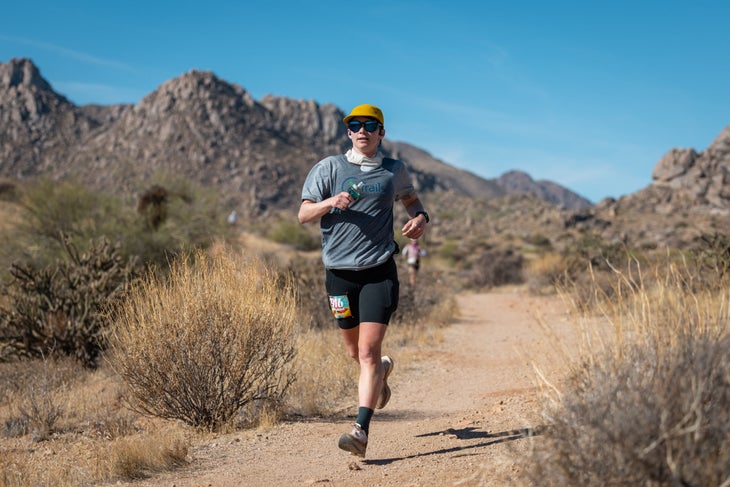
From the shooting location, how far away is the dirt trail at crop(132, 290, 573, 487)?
4.54m

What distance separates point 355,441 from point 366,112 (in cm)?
229

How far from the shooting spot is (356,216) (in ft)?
16.7

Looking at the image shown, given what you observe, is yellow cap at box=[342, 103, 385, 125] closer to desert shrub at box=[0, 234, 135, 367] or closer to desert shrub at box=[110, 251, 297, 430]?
desert shrub at box=[110, 251, 297, 430]

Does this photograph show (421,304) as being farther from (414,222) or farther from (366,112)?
(366,112)

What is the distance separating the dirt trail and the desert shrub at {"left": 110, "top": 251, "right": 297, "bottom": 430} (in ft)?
1.57

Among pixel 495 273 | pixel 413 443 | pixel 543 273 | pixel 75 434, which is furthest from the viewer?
pixel 495 273

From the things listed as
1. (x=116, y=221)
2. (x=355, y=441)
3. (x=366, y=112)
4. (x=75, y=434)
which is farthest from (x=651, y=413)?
(x=116, y=221)

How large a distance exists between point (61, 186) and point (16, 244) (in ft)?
16.2

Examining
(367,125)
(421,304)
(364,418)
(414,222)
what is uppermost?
(367,125)

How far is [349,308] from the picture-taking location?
17.2 feet

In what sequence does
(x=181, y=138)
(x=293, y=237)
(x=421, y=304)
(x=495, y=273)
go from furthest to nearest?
(x=181, y=138)
(x=293, y=237)
(x=495, y=273)
(x=421, y=304)

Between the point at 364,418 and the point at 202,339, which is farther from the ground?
the point at 202,339

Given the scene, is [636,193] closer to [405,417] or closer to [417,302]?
[417,302]

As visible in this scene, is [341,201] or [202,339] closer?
[341,201]
